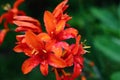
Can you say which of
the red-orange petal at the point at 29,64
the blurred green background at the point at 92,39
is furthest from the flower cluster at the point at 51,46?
the blurred green background at the point at 92,39

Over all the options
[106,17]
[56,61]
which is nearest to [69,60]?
[56,61]

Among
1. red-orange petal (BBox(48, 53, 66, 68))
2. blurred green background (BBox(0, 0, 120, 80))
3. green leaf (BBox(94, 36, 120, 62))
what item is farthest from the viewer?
green leaf (BBox(94, 36, 120, 62))

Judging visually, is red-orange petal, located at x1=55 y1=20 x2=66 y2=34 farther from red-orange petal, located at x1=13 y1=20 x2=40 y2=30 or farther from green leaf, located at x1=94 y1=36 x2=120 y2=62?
green leaf, located at x1=94 y1=36 x2=120 y2=62

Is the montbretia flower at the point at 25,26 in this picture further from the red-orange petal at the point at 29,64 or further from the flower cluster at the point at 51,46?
the red-orange petal at the point at 29,64

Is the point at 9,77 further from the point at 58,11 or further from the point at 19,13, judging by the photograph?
the point at 58,11

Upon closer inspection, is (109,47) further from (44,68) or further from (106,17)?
(44,68)

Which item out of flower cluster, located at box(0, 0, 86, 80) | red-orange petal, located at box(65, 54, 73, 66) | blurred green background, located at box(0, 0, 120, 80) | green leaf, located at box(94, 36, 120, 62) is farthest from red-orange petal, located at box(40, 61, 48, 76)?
green leaf, located at box(94, 36, 120, 62)

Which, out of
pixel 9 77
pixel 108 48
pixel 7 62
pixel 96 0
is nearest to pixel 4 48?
pixel 7 62
